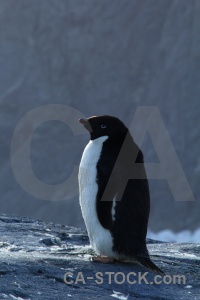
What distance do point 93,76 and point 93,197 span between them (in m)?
8.66

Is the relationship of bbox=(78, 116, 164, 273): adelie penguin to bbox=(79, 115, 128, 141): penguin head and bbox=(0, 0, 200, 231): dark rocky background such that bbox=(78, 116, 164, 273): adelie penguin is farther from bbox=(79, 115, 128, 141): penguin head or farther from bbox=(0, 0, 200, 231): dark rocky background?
bbox=(0, 0, 200, 231): dark rocky background

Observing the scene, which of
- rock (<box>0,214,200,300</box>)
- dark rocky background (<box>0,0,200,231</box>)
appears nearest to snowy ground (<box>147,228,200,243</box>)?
dark rocky background (<box>0,0,200,231</box>)

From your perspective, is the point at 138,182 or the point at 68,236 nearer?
the point at 138,182

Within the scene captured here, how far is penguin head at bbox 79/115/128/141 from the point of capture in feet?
10.1

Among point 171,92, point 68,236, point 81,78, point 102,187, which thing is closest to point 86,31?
point 81,78

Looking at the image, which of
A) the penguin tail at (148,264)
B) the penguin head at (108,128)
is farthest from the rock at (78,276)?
the penguin head at (108,128)

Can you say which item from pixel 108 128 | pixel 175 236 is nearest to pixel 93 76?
pixel 175 236

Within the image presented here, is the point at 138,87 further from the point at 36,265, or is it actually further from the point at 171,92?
the point at 36,265

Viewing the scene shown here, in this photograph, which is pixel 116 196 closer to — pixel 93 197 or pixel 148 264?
pixel 93 197

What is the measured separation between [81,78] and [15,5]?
5.57 feet

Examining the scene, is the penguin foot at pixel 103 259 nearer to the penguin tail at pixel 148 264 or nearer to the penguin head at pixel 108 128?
the penguin tail at pixel 148 264

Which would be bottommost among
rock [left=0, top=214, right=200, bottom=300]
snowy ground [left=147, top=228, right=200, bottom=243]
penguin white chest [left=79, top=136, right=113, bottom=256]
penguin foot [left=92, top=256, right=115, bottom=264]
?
snowy ground [left=147, top=228, right=200, bottom=243]

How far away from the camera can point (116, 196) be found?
301 cm

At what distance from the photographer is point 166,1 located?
37.8 feet
